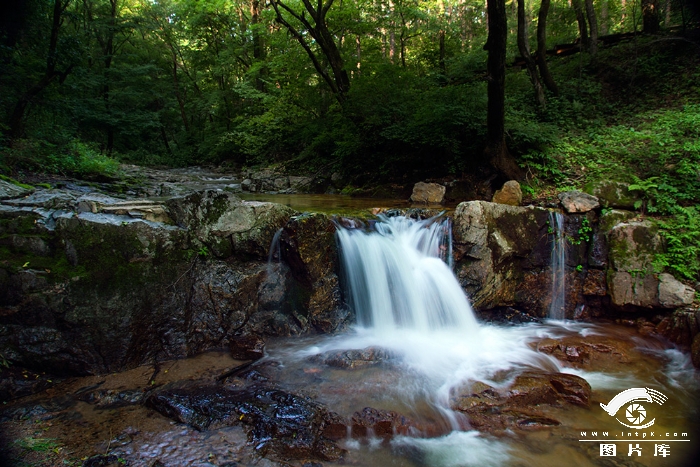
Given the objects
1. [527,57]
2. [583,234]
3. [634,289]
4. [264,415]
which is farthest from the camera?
[527,57]

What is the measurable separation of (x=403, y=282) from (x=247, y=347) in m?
2.87

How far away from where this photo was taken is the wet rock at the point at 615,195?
261 inches

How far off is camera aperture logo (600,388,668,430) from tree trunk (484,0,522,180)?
5195 mm

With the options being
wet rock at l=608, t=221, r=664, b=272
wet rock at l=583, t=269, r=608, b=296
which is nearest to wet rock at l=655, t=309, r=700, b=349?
wet rock at l=608, t=221, r=664, b=272

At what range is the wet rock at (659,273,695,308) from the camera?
5.57m

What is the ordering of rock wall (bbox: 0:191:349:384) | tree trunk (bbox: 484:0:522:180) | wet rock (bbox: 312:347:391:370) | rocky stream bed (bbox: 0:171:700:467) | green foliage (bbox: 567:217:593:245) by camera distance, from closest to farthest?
rocky stream bed (bbox: 0:171:700:467) → rock wall (bbox: 0:191:349:384) → wet rock (bbox: 312:347:391:370) → green foliage (bbox: 567:217:593:245) → tree trunk (bbox: 484:0:522:180)

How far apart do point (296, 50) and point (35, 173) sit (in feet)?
35.6

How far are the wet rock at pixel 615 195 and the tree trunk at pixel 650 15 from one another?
9676 mm

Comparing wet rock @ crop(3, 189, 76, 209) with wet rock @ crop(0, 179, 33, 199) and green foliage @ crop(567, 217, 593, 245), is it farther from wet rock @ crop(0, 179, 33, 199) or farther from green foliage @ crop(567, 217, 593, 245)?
green foliage @ crop(567, 217, 593, 245)

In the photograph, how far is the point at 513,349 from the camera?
5406mm

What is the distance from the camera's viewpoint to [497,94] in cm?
785

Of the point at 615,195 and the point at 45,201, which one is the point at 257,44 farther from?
the point at 615,195

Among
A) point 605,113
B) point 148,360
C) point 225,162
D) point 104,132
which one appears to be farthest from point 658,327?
point 104,132

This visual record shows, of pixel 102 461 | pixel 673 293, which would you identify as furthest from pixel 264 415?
pixel 673 293
